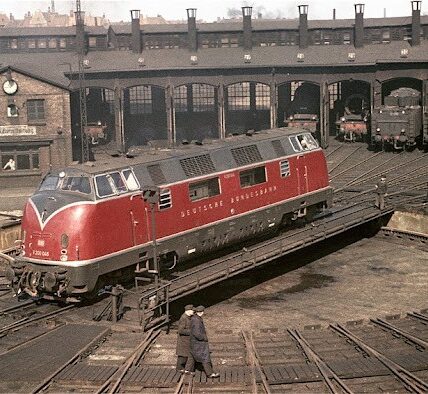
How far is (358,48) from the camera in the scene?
181 ft

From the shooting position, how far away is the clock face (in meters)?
46.4

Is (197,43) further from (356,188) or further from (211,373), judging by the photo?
(211,373)

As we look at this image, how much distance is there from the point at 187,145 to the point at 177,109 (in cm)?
3950

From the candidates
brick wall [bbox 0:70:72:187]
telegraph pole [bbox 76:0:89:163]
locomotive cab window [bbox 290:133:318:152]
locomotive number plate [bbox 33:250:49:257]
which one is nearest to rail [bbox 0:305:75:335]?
locomotive number plate [bbox 33:250:49:257]

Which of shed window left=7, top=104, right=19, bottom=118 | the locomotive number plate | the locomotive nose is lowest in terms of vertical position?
the locomotive nose

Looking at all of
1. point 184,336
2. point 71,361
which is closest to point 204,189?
point 71,361

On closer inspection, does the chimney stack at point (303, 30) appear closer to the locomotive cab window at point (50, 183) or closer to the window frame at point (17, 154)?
the window frame at point (17, 154)

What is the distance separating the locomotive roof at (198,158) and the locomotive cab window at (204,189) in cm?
29

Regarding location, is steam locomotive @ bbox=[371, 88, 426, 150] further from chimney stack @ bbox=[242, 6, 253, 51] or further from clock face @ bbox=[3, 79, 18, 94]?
clock face @ bbox=[3, 79, 18, 94]

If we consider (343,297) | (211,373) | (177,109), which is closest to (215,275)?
(343,297)

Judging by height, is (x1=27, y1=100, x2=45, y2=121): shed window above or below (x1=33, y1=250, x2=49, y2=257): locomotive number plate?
above

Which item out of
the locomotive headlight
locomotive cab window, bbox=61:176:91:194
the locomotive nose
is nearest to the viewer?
the locomotive headlight

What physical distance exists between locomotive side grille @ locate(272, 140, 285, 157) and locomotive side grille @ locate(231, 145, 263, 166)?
0.97m

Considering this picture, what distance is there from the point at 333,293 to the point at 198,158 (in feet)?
20.8
